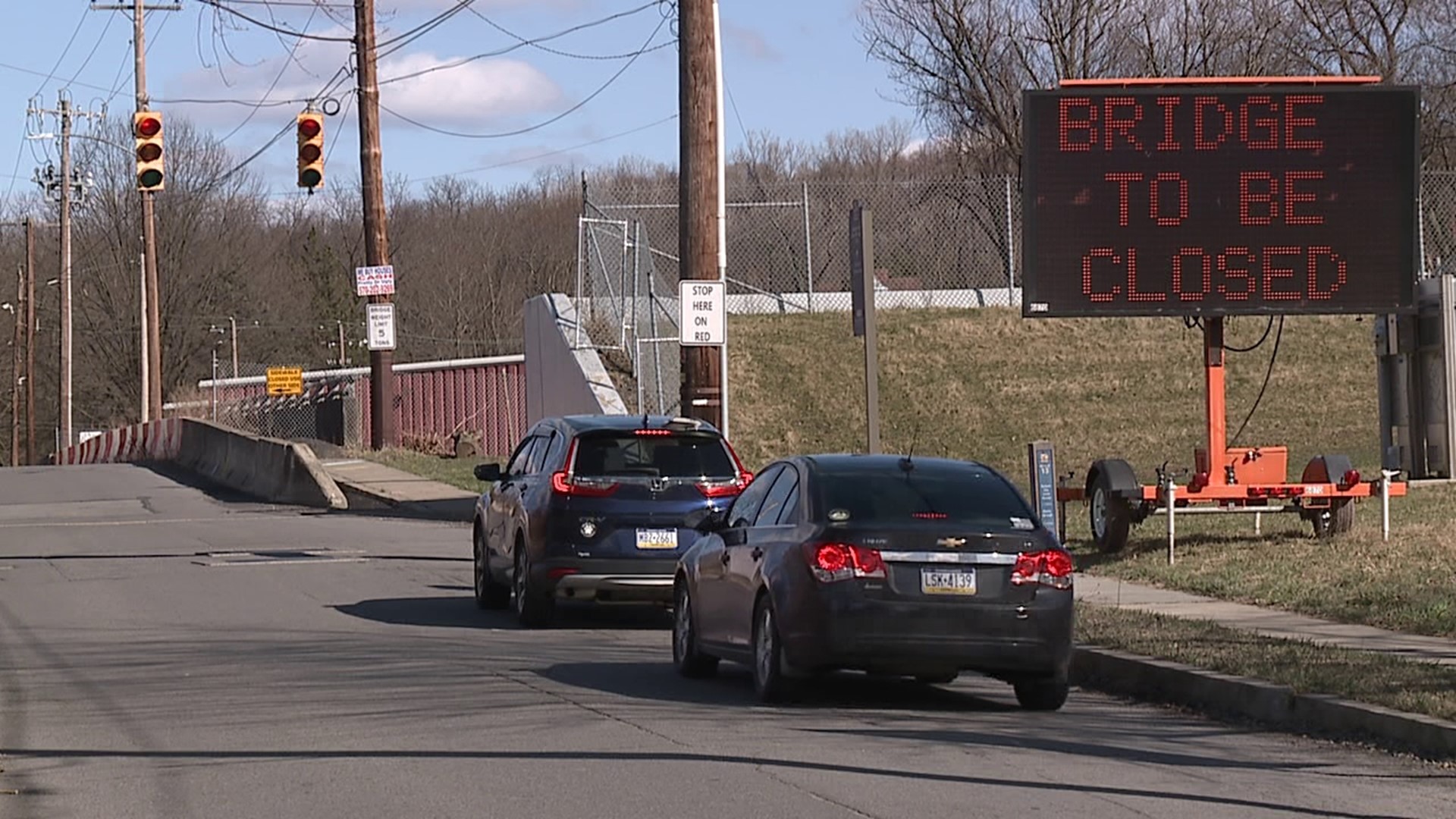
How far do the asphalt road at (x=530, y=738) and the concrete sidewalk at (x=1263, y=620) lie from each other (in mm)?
1927

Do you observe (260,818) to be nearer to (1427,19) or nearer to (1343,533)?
(1343,533)

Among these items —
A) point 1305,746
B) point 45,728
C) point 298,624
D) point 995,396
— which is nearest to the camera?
point 1305,746

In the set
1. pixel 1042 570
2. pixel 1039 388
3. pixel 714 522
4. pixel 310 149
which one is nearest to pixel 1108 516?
pixel 714 522

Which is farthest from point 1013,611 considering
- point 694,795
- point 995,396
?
point 995,396

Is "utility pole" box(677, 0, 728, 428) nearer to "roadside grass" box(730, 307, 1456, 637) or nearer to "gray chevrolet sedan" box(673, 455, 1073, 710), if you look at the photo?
"gray chevrolet sedan" box(673, 455, 1073, 710)

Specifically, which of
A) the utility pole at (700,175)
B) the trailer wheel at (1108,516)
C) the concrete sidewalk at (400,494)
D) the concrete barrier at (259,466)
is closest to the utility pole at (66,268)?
the concrete barrier at (259,466)

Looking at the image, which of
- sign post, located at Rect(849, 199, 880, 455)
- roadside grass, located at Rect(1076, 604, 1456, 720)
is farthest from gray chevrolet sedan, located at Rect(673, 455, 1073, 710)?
sign post, located at Rect(849, 199, 880, 455)

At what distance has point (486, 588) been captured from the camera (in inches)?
675

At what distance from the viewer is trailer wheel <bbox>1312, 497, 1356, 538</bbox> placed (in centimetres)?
1861

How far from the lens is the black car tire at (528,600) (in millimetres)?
15445

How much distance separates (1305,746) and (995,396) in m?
24.3

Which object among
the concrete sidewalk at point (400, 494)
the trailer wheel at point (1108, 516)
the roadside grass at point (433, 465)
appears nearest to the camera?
the trailer wheel at point (1108, 516)

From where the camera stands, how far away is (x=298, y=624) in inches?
621

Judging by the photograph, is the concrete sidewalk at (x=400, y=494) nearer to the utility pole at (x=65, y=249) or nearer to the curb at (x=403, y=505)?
the curb at (x=403, y=505)
